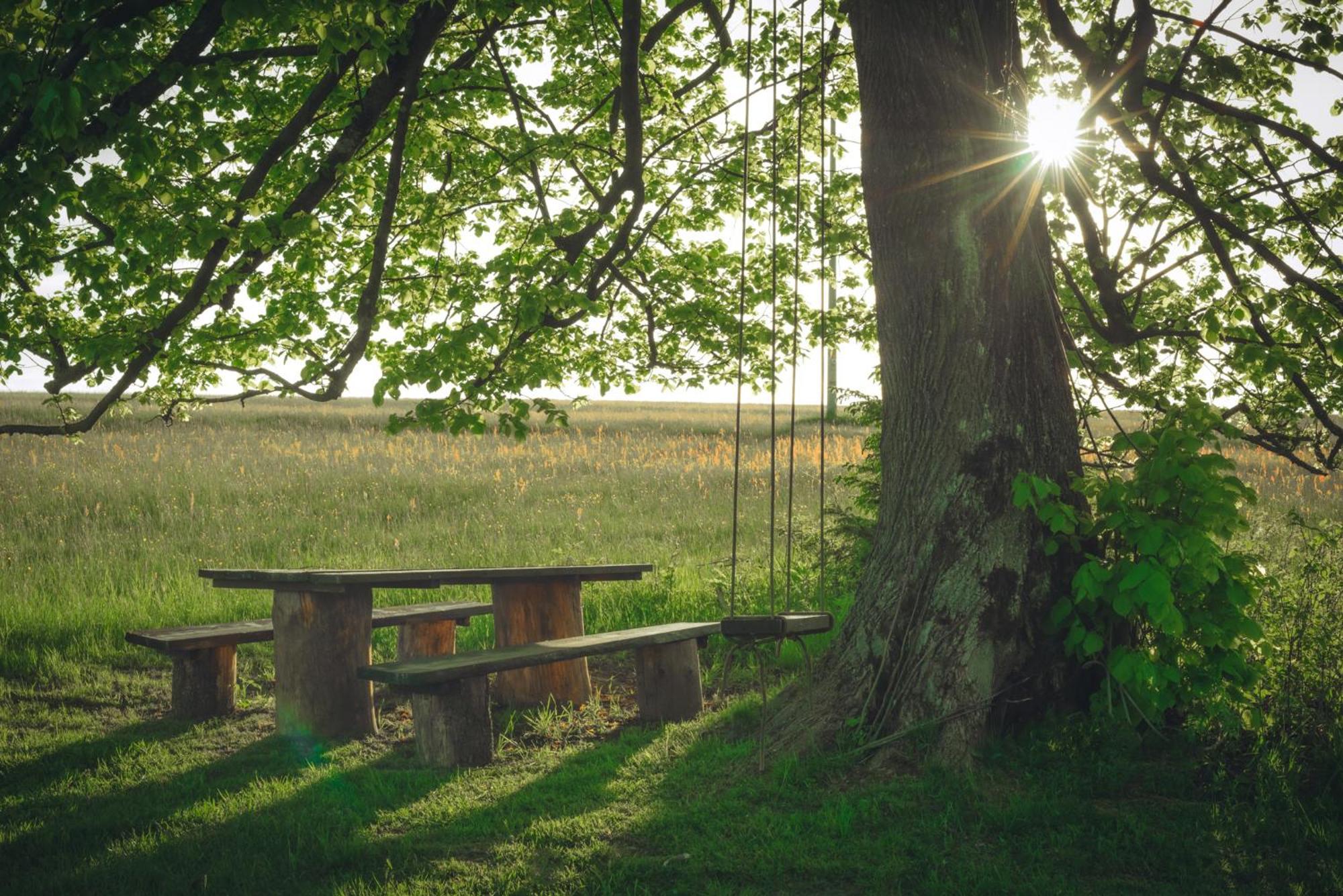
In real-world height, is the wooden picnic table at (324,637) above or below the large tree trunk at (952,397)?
below

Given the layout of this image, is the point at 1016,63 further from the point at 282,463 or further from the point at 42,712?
the point at 282,463

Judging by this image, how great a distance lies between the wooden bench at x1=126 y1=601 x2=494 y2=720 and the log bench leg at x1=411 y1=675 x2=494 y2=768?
158cm

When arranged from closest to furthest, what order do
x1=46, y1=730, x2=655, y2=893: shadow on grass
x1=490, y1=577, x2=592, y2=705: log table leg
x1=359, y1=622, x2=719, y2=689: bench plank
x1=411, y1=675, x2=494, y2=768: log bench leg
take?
x1=46, y1=730, x2=655, y2=893: shadow on grass → x1=359, y1=622, x2=719, y2=689: bench plank → x1=411, y1=675, x2=494, y2=768: log bench leg → x1=490, y1=577, x2=592, y2=705: log table leg

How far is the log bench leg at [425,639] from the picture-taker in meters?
7.41

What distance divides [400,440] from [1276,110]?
63.1 ft

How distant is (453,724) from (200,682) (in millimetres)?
2360

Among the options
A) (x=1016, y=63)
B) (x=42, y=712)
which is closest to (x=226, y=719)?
(x=42, y=712)

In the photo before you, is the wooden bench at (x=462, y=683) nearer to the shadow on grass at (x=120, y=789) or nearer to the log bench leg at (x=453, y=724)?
the log bench leg at (x=453, y=724)

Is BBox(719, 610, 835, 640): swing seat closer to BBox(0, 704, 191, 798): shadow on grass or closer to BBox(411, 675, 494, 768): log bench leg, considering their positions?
BBox(411, 675, 494, 768): log bench leg

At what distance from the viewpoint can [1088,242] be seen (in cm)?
752

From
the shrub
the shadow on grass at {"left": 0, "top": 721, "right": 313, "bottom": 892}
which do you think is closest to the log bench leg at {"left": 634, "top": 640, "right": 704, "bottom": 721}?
the shadow on grass at {"left": 0, "top": 721, "right": 313, "bottom": 892}

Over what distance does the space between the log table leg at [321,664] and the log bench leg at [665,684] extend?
1701 mm

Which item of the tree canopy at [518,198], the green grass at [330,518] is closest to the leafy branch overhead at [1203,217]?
the tree canopy at [518,198]

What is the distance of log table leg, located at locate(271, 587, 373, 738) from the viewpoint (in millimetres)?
6238
